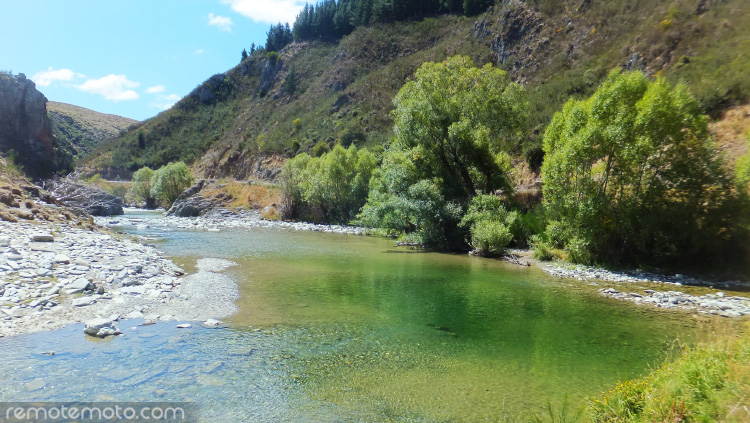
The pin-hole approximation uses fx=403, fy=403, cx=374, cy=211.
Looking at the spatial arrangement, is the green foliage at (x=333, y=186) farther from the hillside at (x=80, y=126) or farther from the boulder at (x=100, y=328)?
the hillside at (x=80, y=126)

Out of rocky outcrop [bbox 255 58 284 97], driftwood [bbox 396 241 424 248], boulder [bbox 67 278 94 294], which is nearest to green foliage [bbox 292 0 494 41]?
rocky outcrop [bbox 255 58 284 97]

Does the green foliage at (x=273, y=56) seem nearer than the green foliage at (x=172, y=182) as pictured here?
No

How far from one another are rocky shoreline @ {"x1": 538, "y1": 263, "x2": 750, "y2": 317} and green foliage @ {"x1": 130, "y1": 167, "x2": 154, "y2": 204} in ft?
293

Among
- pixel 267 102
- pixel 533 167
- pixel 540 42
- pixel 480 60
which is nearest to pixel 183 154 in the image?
pixel 267 102

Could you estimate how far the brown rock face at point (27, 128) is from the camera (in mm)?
45781

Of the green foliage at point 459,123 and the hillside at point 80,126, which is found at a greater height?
the hillside at point 80,126

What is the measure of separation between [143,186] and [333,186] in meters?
58.7

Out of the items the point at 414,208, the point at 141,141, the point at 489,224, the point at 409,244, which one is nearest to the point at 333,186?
the point at 409,244

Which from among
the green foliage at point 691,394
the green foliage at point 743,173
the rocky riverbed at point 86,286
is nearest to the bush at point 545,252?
the green foliage at point 743,173

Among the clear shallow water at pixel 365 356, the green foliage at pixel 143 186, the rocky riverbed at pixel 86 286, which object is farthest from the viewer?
the green foliage at pixel 143 186

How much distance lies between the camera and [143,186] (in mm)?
89062

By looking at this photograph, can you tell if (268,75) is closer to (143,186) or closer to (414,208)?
(143,186)

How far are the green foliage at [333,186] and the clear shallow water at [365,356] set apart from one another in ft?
116

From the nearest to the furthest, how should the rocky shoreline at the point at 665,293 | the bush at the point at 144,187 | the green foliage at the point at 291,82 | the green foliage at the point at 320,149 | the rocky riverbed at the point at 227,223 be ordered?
1. the rocky shoreline at the point at 665,293
2. the rocky riverbed at the point at 227,223
3. the green foliage at the point at 320,149
4. the bush at the point at 144,187
5. the green foliage at the point at 291,82
